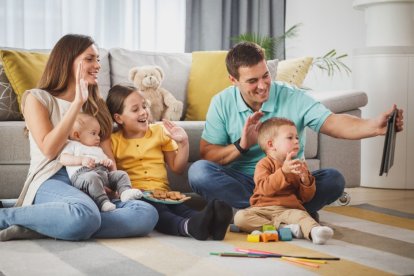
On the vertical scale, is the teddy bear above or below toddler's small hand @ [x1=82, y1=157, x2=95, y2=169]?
above

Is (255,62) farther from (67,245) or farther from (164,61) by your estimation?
(164,61)

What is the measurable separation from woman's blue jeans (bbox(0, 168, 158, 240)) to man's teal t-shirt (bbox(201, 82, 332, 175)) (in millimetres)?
499

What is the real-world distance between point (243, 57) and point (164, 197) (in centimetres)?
61

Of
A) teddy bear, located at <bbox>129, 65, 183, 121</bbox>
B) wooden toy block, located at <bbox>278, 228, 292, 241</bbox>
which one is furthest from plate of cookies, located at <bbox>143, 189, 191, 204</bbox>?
teddy bear, located at <bbox>129, 65, 183, 121</bbox>

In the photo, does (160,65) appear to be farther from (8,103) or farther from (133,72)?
(8,103)

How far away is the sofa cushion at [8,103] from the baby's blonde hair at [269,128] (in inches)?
51.7

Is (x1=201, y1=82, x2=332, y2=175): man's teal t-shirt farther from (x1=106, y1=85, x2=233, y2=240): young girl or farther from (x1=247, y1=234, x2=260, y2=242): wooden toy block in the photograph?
(x1=247, y1=234, x2=260, y2=242): wooden toy block

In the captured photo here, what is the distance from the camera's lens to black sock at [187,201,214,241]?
2.55 metres

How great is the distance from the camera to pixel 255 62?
9.48 ft

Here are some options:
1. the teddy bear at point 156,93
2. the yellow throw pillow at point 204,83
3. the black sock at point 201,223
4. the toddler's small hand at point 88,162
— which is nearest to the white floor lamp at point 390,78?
the yellow throw pillow at point 204,83

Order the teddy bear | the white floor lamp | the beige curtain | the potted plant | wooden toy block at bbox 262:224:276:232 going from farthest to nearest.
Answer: the beige curtain, the potted plant, the white floor lamp, the teddy bear, wooden toy block at bbox 262:224:276:232

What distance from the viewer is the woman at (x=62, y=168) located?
8.38 ft

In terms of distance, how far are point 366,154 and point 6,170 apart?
2141 millimetres

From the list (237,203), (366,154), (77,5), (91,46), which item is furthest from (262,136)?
(77,5)
